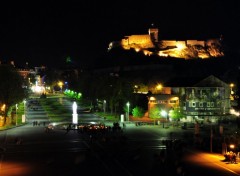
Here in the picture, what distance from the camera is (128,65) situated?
153875mm

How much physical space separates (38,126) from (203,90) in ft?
96.6

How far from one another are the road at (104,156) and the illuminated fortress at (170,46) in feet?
360

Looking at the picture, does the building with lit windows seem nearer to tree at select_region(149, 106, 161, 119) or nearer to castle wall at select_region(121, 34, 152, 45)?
tree at select_region(149, 106, 161, 119)

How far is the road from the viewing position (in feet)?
101

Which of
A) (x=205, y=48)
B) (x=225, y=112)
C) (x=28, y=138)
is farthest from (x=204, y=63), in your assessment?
(x=28, y=138)

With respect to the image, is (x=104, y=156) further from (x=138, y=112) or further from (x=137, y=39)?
(x=137, y=39)

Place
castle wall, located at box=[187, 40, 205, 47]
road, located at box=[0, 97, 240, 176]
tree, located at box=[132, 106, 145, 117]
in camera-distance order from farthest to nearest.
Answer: castle wall, located at box=[187, 40, 205, 47]
tree, located at box=[132, 106, 145, 117]
road, located at box=[0, 97, 240, 176]

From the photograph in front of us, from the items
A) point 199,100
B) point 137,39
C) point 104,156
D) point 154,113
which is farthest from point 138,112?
point 137,39

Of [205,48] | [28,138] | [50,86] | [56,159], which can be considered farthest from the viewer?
[50,86]

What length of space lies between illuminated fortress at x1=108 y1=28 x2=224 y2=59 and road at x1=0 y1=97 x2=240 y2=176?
360ft

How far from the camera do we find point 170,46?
166750 mm

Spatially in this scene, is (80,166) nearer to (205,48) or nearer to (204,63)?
(204,63)

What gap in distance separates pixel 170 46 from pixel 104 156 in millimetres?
133135

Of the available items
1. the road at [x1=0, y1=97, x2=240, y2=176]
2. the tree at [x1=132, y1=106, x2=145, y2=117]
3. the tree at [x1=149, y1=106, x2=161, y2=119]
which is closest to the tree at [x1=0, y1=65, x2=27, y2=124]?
the road at [x1=0, y1=97, x2=240, y2=176]
